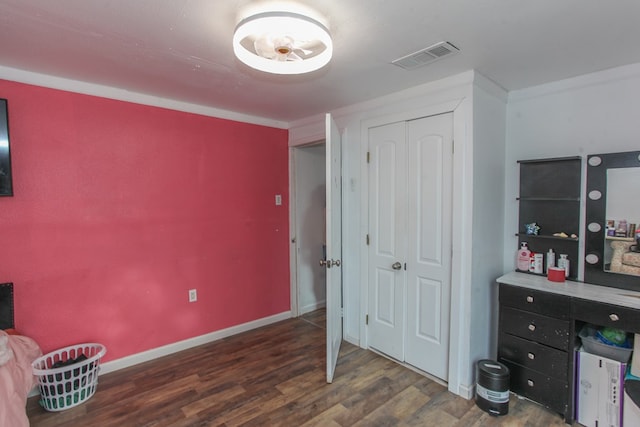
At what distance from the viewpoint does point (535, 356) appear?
2.14m

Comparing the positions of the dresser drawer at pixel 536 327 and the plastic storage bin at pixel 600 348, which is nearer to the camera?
the plastic storage bin at pixel 600 348

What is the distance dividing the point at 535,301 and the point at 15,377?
3160 mm

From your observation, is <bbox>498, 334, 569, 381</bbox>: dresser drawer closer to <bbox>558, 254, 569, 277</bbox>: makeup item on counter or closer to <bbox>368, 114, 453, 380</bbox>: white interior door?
<bbox>368, 114, 453, 380</bbox>: white interior door

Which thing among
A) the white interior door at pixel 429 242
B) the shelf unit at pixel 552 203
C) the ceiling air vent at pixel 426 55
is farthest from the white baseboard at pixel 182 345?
the ceiling air vent at pixel 426 55

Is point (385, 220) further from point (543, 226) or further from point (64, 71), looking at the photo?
point (64, 71)

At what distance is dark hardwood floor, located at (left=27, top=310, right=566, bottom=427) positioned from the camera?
81.1 inches

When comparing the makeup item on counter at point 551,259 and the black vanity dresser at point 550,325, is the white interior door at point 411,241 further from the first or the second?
the makeup item on counter at point 551,259

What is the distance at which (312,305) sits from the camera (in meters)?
4.04

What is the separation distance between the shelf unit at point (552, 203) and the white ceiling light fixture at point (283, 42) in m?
1.81

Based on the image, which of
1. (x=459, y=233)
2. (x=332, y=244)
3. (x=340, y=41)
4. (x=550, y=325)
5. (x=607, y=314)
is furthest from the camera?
(x=332, y=244)

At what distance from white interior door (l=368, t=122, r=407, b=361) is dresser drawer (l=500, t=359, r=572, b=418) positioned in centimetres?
82

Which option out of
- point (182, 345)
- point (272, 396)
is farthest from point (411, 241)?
point (182, 345)

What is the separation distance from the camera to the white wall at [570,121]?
6.91 ft

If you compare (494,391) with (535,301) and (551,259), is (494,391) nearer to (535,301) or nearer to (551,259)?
(535,301)
